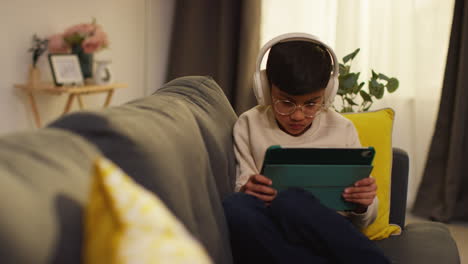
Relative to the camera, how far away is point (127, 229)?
565 millimetres

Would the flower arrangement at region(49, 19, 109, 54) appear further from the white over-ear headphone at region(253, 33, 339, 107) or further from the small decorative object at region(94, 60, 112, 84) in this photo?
the white over-ear headphone at region(253, 33, 339, 107)

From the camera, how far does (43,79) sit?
12.1 ft

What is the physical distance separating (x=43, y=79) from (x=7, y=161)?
10.5 feet

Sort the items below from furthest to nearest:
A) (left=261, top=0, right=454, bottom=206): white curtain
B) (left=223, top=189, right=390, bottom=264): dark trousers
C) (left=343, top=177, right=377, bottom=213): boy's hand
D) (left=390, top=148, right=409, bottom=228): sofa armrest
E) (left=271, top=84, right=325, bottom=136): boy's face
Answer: (left=261, top=0, right=454, bottom=206): white curtain → (left=390, top=148, right=409, bottom=228): sofa armrest → (left=271, top=84, right=325, bottom=136): boy's face → (left=343, top=177, right=377, bottom=213): boy's hand → (left=223, top=189, right=390, bottom=264): dark trousers

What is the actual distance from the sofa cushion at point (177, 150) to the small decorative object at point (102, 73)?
7.61 feet

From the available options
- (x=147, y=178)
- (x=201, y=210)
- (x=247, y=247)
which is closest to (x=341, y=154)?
(x=247, y=247)

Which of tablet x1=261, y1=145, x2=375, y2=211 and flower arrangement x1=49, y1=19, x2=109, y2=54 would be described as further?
flower arrangement x1=49, y1=19, x2=109, y2=54

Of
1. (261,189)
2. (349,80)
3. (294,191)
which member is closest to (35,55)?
(349,80)

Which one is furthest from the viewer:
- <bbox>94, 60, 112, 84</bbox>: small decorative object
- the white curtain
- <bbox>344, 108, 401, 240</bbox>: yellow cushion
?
<bbox>94, 60, 112, 84</bbox>: small decorative object

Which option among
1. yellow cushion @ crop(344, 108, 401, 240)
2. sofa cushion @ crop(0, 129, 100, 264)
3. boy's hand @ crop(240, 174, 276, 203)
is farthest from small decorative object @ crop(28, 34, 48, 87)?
sofa cushion @ crop(0, 129, 100, 264)

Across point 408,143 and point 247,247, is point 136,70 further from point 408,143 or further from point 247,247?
point 247,247

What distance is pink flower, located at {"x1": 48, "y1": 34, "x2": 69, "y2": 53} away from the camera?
356 centimetres

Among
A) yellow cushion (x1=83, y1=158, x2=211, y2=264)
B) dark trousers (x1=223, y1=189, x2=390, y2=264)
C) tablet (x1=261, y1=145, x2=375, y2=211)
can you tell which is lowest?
dark trousers (x1=223, y1=189, x2=390, y2=264)

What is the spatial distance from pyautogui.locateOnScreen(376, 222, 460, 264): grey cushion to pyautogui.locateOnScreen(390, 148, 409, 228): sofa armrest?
47 mm
